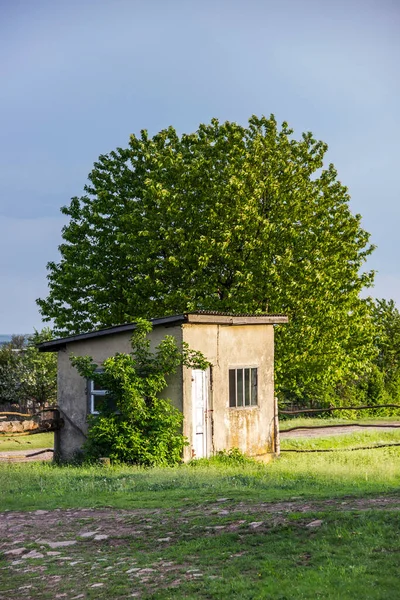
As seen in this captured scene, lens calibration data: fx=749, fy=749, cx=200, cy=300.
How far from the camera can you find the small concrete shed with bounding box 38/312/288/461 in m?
19.8

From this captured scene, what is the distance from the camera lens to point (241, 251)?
27500 millimetres

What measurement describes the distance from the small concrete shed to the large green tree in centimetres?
391

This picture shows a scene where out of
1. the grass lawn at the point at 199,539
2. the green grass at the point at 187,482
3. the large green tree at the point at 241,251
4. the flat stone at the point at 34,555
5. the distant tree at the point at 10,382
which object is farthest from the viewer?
the distant tree at the point at 10,382

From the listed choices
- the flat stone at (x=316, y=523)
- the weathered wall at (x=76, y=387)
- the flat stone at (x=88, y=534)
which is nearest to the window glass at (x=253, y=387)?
the weathered wall at (x=76, y=387)

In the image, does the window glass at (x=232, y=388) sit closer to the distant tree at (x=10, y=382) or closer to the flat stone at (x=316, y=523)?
the flat stone at (x=316, y=523)

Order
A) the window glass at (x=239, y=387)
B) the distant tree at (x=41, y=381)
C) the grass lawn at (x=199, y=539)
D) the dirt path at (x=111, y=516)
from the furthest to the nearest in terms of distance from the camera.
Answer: the distant tree at (x=41, y=381)
the window glass at (x=239, y=387)
the dirt path at (x=111, y=516)
the grass lawn at (x=199, y=539)

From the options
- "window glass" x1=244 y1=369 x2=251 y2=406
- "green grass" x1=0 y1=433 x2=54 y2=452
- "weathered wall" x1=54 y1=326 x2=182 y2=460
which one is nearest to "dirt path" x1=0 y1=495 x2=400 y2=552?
"weathered wall" x1=54 y1=326 x2=182 y2=460

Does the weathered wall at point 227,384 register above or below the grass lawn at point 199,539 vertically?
above

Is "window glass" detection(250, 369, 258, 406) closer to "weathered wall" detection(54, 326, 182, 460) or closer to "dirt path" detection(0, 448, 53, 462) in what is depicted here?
"weathered wall" detection(54, 326, 182, 460)

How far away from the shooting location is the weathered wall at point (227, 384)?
2020 centimetres

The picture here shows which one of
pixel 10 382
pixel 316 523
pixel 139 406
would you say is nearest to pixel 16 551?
pixel 316 523

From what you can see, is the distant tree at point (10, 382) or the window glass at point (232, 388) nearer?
the window glass at point (232, 388)

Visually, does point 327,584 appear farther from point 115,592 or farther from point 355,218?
point 355,218

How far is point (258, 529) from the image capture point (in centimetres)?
930
